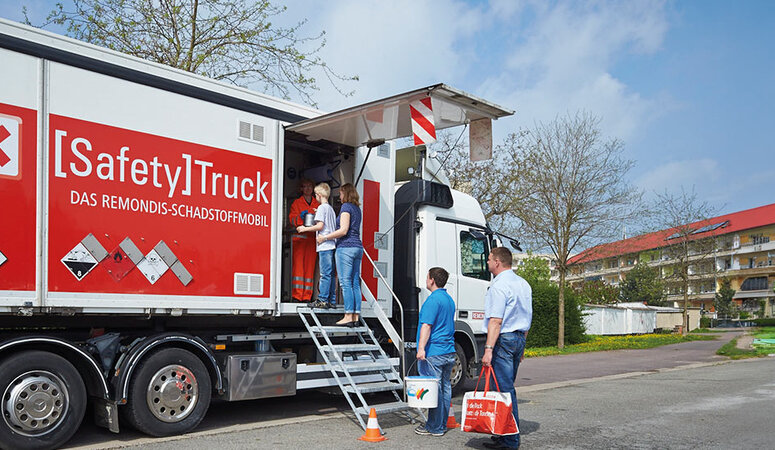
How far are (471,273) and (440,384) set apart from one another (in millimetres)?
3539

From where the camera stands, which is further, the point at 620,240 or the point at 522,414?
the point at 620,240

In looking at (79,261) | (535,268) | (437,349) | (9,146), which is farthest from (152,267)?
(535,268)

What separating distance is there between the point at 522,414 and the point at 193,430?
3989 millimetres

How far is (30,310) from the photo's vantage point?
5.53m

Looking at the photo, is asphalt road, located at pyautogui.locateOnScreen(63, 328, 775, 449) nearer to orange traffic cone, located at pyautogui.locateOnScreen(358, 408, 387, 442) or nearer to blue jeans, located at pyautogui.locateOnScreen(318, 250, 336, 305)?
orange traffic cone, located at pyautogui.locateOnScreen(358, 408, 387, 442)

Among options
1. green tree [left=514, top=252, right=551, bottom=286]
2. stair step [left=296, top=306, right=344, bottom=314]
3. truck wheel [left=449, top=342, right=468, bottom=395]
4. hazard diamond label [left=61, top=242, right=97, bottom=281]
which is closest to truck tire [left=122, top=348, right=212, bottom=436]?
hazard diamond label [left=61, top=242, right=97, bottom=281]

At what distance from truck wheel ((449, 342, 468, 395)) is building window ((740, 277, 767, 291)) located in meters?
78.9

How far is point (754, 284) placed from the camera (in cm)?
7819

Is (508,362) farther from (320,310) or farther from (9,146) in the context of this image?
(9,146)

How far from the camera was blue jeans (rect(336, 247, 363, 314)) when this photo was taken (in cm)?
813

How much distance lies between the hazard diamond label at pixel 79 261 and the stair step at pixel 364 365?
282 cm

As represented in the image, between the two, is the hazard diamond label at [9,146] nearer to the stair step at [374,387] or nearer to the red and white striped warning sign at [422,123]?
the red and white striped warning sign at [422,123]

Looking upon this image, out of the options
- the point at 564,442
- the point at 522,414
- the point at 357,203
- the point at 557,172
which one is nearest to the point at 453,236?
the point at 357,203

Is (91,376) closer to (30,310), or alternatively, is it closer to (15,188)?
(30,310)
